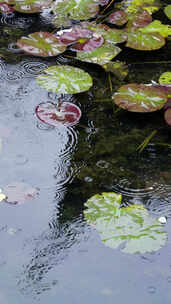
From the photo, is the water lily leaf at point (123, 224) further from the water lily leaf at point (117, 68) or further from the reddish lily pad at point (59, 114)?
the water lily leaf at point (117, 68)

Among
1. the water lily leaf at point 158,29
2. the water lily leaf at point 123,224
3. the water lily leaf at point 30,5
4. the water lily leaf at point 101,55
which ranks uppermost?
the water lily leaf at point 30,5

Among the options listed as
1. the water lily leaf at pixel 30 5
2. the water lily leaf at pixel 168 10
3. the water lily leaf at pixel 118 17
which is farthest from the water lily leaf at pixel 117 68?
the water lily leaf at pixel 30 5

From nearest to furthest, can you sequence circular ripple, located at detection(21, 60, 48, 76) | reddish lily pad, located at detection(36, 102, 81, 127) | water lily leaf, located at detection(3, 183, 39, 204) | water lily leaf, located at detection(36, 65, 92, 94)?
water lily leaf, located at detection(3, 183, 39, 204) < reddish lily pad, located at detection(36, 102, 81, 127) < water lily leaf, located at detection(36, 65, 92, 94) < circular ripple, located at detection(21, 60, 48, 76)

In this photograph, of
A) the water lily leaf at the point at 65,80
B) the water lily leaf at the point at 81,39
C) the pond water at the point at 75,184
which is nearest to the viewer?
the pond water at the point at 75,184

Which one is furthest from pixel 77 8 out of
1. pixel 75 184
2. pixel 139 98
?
pixel 75 184

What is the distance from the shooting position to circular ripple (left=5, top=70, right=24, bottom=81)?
1.94m

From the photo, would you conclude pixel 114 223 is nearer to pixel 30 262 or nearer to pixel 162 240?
pixel 162 240

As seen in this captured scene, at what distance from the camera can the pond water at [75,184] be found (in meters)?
1.18

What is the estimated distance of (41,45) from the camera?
2107 mm

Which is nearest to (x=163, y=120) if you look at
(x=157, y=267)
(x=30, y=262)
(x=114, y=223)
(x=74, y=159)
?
(x=74, y=159)

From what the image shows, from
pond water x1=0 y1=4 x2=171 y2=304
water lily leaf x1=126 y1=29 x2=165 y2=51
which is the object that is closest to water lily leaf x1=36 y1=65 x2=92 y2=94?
pond water x1=0 y1=4 x2=171 y2=304

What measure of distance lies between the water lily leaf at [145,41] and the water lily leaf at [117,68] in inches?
6.7

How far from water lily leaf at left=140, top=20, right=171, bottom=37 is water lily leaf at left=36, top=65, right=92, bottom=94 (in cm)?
58

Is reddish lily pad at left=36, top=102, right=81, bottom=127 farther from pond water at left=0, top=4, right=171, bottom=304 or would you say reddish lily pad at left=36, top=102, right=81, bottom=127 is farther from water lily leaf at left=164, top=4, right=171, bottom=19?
water lily leaf at left=164, top=4, right=171, bottom=19
